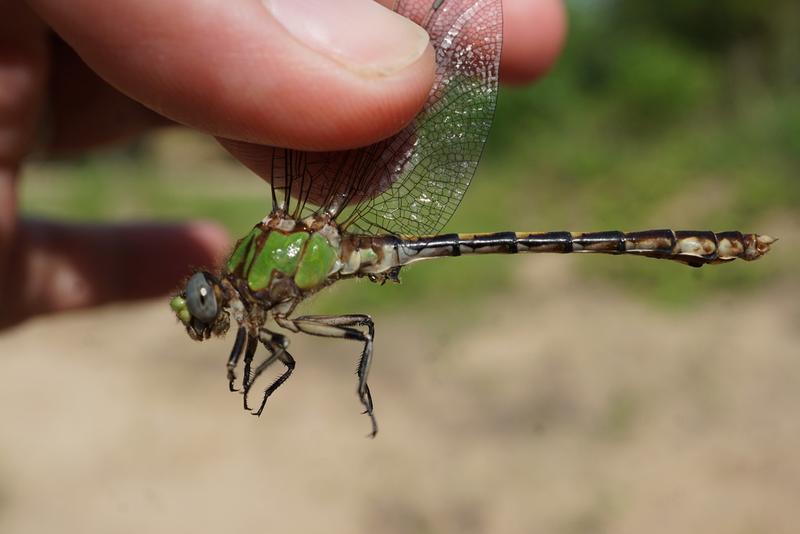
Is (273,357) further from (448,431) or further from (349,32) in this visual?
(448,431)

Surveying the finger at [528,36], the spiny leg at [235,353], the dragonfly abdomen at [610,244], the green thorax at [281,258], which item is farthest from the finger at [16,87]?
the finger at [528,36]

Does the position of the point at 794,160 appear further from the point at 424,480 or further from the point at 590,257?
the point at 424,480

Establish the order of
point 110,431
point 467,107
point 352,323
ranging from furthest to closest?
point 110,431 → point 467,107 → point 352,323

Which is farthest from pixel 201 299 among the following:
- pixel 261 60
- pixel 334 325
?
pixel 261 60

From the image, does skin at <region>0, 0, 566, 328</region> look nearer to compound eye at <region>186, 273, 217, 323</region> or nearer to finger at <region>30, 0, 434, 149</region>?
finger at <region>30, 0, 434, 149</region>

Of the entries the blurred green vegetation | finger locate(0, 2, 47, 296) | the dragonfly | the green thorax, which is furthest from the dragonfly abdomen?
the blurred green vegetation

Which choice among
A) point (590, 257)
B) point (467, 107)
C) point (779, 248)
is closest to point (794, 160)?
point (779, 248)
